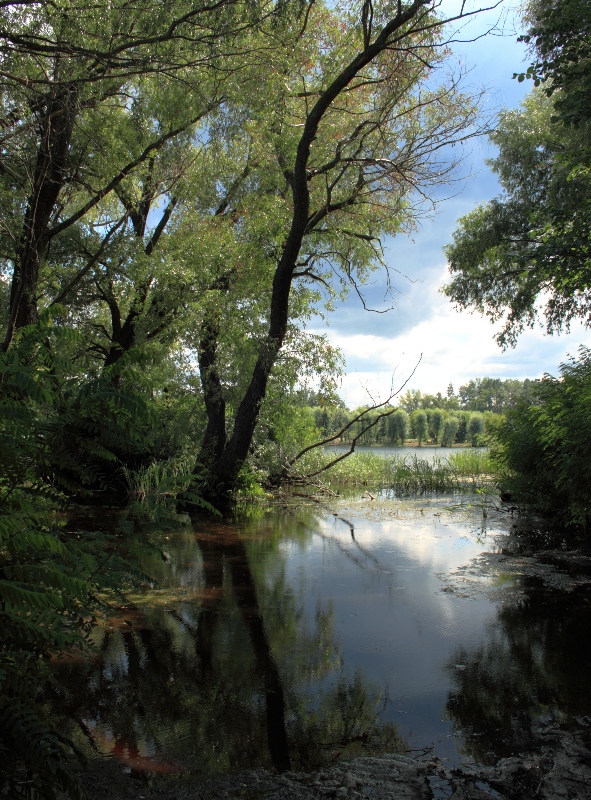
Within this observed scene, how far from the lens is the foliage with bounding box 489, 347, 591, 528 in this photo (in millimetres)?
8578

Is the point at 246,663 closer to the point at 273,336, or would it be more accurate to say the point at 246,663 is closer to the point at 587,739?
the point at 587,739

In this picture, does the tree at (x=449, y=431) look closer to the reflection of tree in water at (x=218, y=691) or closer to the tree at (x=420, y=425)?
the tree at (x=420, y=425)

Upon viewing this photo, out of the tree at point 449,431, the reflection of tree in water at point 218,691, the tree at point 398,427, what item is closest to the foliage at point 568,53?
the reflection of tree in water at point 218,691

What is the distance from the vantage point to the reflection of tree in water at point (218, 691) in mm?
3359

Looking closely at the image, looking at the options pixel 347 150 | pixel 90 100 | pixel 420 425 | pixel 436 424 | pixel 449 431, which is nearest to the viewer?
pixel 90 100

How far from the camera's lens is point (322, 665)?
4609 mm

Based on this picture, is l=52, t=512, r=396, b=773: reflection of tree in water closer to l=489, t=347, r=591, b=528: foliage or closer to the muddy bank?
the muddy bank

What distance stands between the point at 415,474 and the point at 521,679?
1275cm

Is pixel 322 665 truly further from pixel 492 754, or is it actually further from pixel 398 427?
pixel 398 427

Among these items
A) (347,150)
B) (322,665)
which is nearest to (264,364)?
(347,150)

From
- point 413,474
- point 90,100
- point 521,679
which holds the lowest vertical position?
point 521,679

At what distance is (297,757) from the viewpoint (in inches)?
129

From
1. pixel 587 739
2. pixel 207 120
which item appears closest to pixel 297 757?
pixel 587 739

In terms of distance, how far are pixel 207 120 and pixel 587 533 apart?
37.8 ft
